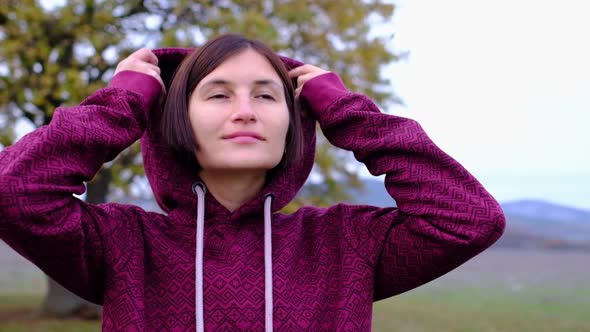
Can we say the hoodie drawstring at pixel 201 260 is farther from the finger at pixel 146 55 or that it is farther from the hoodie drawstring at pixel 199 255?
the finger at pixel 146 55

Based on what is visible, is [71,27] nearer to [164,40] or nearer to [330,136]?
[164,40]

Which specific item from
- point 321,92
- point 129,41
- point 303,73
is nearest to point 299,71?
point 303,73

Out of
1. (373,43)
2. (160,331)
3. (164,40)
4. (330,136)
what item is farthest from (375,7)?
(160,331)

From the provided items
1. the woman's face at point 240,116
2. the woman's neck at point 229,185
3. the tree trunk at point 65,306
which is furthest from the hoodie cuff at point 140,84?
the tree trunk at point 65,306

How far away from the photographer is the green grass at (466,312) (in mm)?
10344

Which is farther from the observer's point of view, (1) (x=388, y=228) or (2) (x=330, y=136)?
(2) (x=330, y=136)

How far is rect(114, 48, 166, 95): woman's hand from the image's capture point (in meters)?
2.05

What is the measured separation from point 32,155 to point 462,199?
3.92ft

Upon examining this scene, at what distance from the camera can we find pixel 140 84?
2.00m

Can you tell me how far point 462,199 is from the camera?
189 cm

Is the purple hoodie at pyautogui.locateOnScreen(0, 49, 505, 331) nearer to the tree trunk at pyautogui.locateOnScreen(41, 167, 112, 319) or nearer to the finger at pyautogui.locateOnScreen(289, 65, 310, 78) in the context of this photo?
the finger at pyautogui.locateOnScreen(289, 65, 310, 78)

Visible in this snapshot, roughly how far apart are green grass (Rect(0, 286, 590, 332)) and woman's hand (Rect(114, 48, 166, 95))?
7.90 meters

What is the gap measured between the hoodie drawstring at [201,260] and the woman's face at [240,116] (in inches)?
4.0

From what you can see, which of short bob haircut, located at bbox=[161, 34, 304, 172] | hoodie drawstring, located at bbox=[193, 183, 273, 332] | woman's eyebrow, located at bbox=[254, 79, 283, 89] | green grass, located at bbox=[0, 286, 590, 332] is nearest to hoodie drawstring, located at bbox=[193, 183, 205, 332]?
hoodie drawstring, located at bbox=[193, 183, 273, 332]
